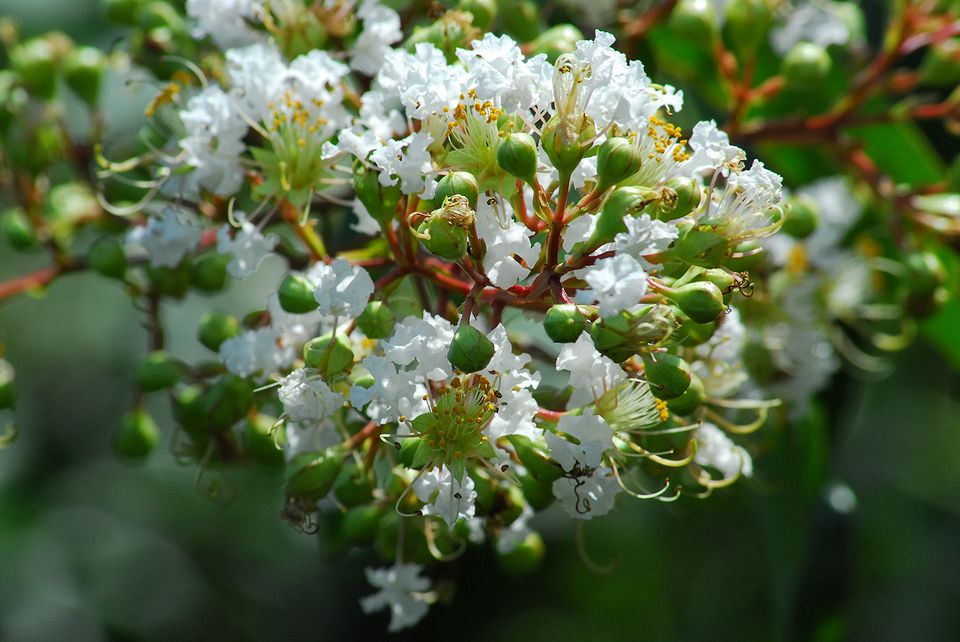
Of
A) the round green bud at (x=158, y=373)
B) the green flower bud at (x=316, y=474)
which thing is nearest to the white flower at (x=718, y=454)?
the green flower bud at (x=316, y=474)

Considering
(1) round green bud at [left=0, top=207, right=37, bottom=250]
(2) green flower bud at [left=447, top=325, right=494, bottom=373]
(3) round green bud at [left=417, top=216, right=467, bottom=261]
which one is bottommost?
(1) round green bud at [left=0, top=207, right=37, bottom=250]

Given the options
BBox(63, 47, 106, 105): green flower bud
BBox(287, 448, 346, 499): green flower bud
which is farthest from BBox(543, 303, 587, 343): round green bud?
BBox(63, 47, 106, 105): green flower bud

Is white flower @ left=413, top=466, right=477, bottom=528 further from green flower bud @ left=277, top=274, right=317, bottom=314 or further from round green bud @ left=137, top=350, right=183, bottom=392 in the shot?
round green bud @ left=137, top=350, right=183, bottom=392

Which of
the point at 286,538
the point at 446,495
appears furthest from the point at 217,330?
the point at 286,538

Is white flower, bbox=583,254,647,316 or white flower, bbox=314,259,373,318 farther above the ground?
white flower, bbox=583,254,647,316

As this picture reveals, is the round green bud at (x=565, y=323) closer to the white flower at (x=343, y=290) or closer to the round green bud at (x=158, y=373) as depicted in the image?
the white flower at (x=343, y=290)

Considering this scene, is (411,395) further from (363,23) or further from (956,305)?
(956,305)
